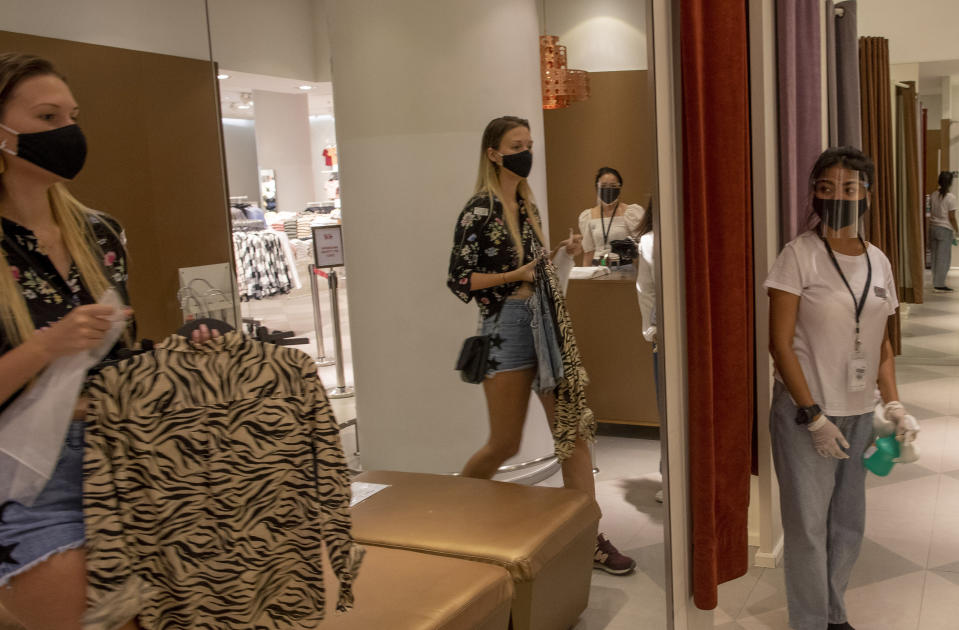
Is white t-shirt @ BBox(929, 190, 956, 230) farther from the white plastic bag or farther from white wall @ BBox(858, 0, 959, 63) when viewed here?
the white plastic bag

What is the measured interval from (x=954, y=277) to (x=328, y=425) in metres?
8.14

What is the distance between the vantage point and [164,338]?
1.65 m

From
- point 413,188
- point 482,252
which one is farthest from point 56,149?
point 482,252

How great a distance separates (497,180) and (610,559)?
49.4 inches

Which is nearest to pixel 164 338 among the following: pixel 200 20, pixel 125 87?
pixel 125 87

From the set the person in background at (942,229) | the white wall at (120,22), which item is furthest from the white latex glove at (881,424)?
the person in background at (942,229)

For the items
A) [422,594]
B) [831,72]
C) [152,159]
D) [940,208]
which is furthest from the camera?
[940,208]

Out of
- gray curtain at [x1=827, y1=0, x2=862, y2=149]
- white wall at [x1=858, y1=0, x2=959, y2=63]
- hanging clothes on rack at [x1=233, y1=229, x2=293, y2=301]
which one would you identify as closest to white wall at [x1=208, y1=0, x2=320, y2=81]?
hanging clothes on rack at [x1=233, y1=229, x2=293, y2=301]

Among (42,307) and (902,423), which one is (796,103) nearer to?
(902,423)

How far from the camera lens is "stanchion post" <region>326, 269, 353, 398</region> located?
6.50 feet

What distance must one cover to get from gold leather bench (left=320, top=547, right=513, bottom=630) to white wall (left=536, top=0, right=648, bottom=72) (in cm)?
141

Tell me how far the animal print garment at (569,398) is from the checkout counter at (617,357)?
33 mm

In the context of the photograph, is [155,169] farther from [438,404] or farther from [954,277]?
[954,277]

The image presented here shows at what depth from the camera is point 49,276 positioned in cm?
143
